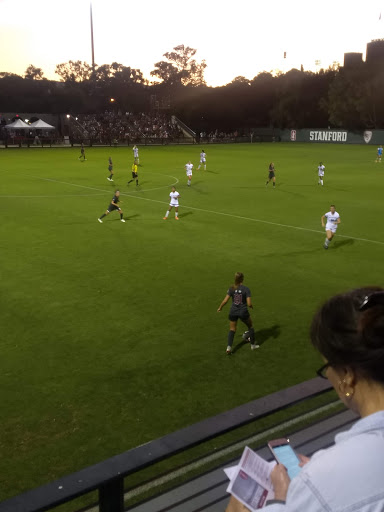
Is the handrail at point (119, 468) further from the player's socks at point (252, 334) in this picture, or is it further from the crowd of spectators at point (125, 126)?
the crowd of spectators at point (125, 126)

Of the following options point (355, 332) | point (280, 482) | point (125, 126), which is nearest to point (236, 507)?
point (280, 482)

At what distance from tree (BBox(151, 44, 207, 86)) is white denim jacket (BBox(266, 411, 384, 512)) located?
123 meters

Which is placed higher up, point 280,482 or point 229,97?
point 229,97

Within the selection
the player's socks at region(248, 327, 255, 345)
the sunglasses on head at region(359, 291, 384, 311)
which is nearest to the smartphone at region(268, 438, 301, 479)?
the sunglasses on head at region(359, 291, 384, 311)

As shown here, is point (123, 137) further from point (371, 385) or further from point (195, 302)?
point (371, 385)

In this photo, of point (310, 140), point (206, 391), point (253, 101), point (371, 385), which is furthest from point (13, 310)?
point (253, 101)

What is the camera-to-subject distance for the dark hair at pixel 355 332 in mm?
1675

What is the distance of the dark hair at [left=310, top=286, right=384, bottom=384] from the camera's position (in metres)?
1.67

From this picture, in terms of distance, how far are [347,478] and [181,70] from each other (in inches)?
5161

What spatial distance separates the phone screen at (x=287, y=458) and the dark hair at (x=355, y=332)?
1124 mm

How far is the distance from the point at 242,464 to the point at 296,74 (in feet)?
375

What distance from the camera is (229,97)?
105062 millimetres

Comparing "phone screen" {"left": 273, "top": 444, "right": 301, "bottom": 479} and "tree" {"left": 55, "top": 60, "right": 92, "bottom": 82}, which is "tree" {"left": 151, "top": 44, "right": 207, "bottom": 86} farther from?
"phone screen" {"left": 273, "top": 444, "right": 301, "bottom": 479}

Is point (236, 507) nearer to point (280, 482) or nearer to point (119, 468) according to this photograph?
point (280, 482)
